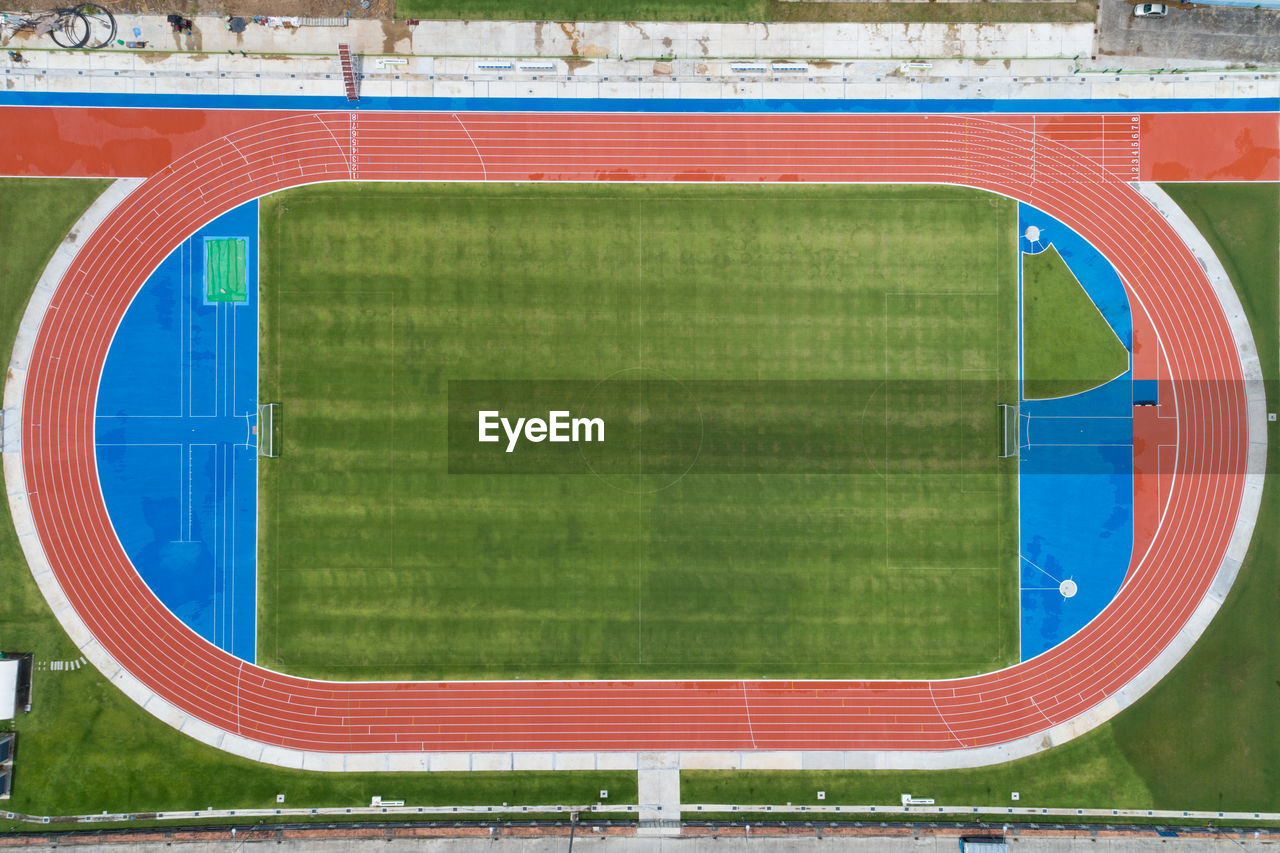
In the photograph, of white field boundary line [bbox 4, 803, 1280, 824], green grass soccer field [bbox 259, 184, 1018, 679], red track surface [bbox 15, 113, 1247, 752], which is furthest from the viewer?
green grass soccer field [bbox 259, 184, 1018, 679]

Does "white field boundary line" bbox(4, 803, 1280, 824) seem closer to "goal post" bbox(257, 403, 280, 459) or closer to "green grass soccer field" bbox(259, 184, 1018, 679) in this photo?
"green grass soccer field" bbox(259, 184, 1018, 679)

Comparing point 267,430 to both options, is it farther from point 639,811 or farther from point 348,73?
point 639,811

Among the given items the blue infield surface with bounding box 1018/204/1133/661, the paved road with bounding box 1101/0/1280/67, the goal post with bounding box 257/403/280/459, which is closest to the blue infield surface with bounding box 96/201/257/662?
the goal post with bounding box 257/403/280/459

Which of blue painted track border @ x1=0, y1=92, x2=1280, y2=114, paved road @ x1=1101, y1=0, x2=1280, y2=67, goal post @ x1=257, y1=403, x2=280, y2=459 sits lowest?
goal post @ x1=257, y1=403, x2=280, y2=459

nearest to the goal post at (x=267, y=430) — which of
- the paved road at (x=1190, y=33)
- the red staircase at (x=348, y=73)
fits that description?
the red staircase at (x=348, y=73)

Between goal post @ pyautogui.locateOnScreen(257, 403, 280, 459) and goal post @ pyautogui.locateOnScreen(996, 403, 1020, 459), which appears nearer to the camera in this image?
goal post @ pyautogui.locateOnScreen(257, 403, 280, 459)

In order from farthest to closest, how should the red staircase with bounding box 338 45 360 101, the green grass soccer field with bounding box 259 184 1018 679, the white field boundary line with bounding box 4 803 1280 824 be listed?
the green grass soccer field with bounding box 259 184 1018 679 → the white field boundary line with bounding box 4 803 1280 824 → the red staircase with bounding box 338 45 360 101

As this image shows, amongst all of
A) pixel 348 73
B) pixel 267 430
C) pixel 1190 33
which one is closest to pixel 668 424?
pixel 267 430

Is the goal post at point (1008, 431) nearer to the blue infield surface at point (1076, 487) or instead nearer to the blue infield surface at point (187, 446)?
the blue infield surface at point (1076, 487)
